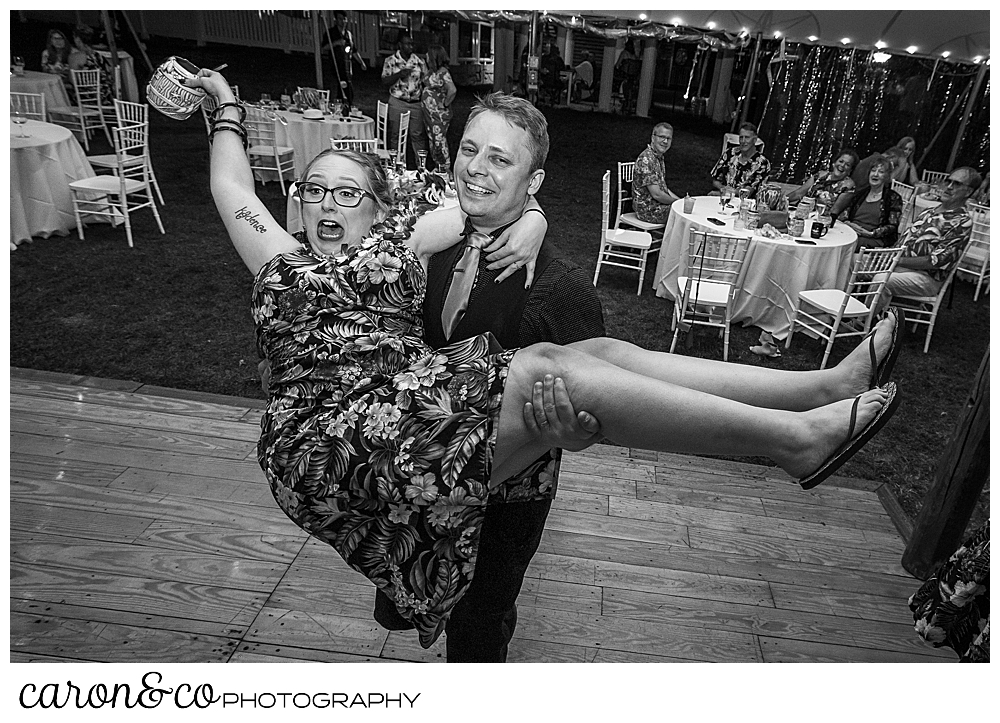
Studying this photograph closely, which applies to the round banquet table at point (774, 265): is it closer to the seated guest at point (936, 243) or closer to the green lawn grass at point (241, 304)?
the green lawn grass at point (241, 304)

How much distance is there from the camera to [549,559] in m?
2.52

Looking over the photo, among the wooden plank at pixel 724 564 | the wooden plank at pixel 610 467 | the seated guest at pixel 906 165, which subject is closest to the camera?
the wooden plank at pixel 724 564

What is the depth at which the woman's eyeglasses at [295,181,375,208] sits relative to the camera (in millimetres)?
1568

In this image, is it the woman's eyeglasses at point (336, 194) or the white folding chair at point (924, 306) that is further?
the white folding chair at point (924, 306)

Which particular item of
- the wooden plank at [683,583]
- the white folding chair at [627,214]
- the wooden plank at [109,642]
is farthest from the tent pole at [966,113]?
the wooden plank at [109,642]

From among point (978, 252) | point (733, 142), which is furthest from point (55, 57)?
point (978, 252)

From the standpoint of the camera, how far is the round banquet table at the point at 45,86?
715 centimetres

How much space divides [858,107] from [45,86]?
820 centimetres

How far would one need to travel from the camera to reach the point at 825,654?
2170 millimetres

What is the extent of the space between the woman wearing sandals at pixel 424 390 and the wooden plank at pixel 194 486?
1.33m

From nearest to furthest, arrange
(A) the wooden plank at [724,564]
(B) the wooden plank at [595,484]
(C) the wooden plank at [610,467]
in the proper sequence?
(A) the wooden plank at [724,564] < (B) the wooden plank at [595,484] < (C) the wooden plank at [610,467]

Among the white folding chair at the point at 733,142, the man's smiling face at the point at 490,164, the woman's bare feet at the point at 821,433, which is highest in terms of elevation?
the man's smiling face at the point at 490,164

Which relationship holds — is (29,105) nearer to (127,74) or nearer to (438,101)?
(127,74)

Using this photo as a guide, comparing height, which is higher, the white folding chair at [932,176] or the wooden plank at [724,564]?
the white folding chair at [932,176]
